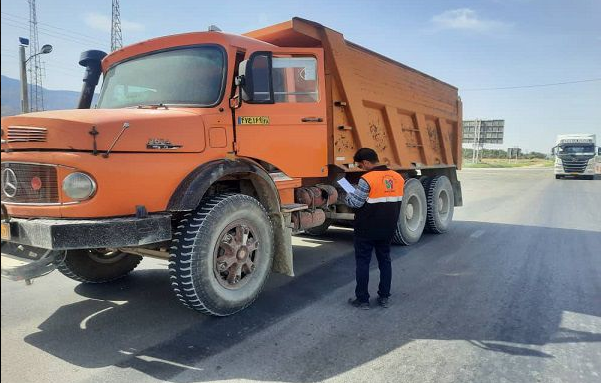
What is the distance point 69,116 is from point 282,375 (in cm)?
262

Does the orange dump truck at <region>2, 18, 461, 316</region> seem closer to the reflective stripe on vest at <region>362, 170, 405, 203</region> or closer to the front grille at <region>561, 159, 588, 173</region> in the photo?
the reflective stripe on vest at <region>362, 170, 405, 203</region>

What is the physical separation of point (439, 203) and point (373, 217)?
4.98m

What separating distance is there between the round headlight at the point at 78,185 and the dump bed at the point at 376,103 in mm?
3077

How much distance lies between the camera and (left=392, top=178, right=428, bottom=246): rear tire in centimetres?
734

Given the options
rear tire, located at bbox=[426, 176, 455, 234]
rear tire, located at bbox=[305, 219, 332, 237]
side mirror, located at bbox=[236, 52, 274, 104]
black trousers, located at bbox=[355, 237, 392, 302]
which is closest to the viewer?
side mirror, located at bbox=[236, 52, 274, 104]

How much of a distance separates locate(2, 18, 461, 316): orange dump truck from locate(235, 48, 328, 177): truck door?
2 centimetres

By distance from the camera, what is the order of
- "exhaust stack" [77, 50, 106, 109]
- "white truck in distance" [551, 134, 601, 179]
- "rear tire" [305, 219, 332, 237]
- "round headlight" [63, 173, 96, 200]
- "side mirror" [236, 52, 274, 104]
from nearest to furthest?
"round headlight" [63, 173, 96, 200], "side mirror" [236, 52, 274, 104], "exhaust stack" [77, 50, 106, 109], "rear tire" [305, 219, 332, 237], "white truck in distance" [551, 134, 601, 179]

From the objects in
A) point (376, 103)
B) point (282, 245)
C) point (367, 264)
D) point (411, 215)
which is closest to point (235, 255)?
point (282, 245)

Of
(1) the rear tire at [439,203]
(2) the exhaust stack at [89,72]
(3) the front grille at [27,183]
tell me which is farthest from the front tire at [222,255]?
(1) the rear tire at [439,203]

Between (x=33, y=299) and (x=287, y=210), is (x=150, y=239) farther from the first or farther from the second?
(x=33, y=299)

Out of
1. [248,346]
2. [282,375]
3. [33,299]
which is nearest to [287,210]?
[248,346]

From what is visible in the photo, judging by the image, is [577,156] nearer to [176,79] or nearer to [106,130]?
[176,79]

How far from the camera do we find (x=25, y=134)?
3.37 meters

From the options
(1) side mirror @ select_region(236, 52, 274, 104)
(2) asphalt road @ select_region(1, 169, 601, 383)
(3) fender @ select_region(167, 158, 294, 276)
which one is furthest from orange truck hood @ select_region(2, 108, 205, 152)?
(2) asphalt road @ select_region(1, 169, 601, 383)
